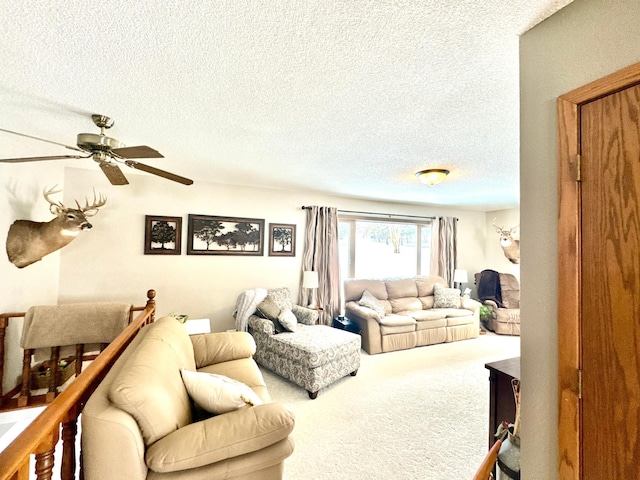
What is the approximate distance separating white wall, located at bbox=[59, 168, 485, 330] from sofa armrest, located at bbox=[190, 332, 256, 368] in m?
1.47

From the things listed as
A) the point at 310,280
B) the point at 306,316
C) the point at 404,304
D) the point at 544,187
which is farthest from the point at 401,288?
the point at 544,187

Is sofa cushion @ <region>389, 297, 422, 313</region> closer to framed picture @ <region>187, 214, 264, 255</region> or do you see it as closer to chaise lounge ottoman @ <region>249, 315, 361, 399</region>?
chaise lounge ottoman @ <region>249, 315, 361, 399</region>

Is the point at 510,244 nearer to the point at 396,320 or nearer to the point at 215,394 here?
the point at 396,320

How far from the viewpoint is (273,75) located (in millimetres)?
1537

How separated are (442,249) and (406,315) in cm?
204

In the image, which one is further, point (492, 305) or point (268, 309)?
point (492, 305)

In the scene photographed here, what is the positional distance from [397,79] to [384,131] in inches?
28.3

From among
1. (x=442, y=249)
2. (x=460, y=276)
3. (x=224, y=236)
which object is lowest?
(x=460, y=276)

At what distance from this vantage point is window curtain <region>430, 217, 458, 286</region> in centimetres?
606

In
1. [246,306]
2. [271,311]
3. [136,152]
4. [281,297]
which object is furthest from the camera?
[281,297]

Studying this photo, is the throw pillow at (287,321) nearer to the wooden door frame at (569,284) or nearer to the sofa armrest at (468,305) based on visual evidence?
the wooden door frame at (569,284)

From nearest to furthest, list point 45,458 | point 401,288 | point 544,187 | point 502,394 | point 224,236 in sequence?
1. point 45,458
2. point 544,187
3. point 502,394
4. point 224,236
5. point 401,288

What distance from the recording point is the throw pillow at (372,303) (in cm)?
463

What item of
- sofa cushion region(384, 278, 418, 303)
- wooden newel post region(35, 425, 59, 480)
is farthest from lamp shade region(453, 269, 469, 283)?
wooden newel post region(35, 425, 59, 480)
